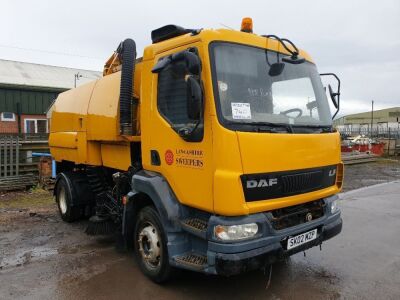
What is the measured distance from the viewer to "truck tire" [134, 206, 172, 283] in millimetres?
4078

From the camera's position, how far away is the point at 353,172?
15562 mm

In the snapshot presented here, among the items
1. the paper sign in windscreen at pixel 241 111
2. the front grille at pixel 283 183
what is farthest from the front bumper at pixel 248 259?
the paper sign in windscreen at pixel 241 111

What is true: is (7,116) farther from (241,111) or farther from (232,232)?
(232,232)

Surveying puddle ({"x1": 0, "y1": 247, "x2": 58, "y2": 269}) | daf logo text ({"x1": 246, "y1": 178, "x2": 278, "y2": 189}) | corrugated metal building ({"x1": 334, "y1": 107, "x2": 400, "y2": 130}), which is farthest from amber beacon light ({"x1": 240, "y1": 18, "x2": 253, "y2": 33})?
corrugated metal building ({"x1": 334, "y1": 107, "x2": 400, "y2": 130})

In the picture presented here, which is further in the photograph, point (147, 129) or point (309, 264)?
point (309, 264)

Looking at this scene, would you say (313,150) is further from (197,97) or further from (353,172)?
(353,172)

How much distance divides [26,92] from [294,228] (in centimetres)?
1893

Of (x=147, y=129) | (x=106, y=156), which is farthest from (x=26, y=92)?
(x=147, y=129)

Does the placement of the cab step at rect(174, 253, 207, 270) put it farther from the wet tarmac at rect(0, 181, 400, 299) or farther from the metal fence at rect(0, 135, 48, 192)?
the metal fence at rect(0, 135, 48, 192)

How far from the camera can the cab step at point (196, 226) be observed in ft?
11.7

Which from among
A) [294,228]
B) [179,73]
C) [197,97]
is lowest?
[294,228]

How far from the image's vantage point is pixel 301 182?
3.87m

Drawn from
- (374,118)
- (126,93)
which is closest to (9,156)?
(126,93)

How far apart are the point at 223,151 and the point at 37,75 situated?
22167 millimetres
